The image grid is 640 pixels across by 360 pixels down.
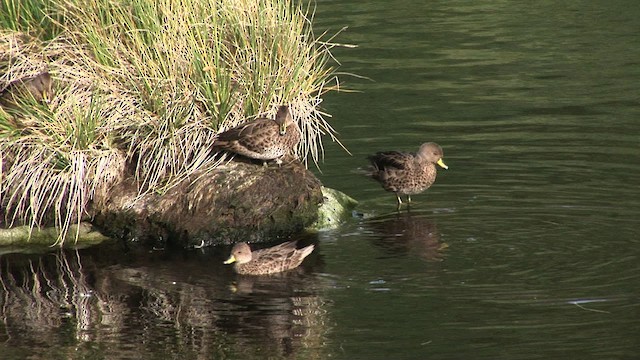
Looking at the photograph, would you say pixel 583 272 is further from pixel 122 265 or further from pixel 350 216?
pixel 122 265

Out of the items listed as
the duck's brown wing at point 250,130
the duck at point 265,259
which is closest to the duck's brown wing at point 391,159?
the duck's brown wing at point 250,130

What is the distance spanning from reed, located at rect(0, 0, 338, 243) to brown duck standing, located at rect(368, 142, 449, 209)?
2.80 feet

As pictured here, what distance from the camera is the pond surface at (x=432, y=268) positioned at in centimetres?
966

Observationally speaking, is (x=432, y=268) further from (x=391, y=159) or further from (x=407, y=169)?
(x=391, y=159)

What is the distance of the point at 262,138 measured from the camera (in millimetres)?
12500

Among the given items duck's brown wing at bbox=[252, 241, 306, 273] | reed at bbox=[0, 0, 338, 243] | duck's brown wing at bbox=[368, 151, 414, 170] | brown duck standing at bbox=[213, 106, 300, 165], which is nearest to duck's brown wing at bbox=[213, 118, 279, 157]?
brown duck standing at bbox=[213, 106, 300, 165]

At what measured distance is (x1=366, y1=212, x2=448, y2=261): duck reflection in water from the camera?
11977 millimetres

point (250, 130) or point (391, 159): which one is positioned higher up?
point (250, 130)

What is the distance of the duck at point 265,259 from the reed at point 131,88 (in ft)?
4.48

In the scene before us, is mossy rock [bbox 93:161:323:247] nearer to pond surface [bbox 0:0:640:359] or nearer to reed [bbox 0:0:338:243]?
reed [bbox 0:0:338:243]

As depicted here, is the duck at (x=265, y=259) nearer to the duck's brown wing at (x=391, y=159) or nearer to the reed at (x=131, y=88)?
the reed at (x=131, y=88)

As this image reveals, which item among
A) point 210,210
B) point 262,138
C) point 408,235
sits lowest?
point 408,235

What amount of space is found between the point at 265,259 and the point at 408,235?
5.65 feet

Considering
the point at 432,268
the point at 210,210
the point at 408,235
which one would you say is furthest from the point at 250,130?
the point at 432,268
